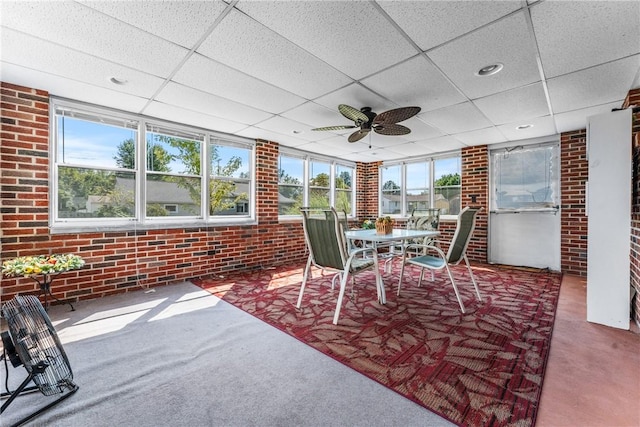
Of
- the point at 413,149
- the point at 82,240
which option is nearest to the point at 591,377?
the point at 413,149

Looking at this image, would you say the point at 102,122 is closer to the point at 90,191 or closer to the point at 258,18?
the point at 90,191

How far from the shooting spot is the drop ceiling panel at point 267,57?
6.54 ft

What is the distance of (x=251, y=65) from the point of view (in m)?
2.46

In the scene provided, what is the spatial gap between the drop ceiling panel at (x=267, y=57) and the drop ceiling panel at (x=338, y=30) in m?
0.09

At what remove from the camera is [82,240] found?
129 inches

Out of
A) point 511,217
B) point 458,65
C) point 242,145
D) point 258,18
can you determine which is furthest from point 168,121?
point 511,217

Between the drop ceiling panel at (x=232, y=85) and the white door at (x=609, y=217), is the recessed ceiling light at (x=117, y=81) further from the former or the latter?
the white door at (x=609, y=217)

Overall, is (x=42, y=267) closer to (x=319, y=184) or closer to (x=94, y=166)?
(x=94, y=166)

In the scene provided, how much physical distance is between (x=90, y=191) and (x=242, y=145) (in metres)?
2.29

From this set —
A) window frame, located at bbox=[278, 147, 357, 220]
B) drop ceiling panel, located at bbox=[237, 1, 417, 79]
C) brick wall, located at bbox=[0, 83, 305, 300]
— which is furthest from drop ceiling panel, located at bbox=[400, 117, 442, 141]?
brick wall, located at bbox=[0, 83, 305, 300]

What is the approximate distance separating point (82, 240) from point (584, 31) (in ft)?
16.9

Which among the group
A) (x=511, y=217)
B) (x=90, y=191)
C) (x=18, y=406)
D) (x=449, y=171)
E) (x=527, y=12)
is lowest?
(x=18, y=406)

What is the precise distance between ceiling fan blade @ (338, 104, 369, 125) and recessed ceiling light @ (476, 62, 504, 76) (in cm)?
114

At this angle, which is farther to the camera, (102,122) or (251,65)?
(102,122)
